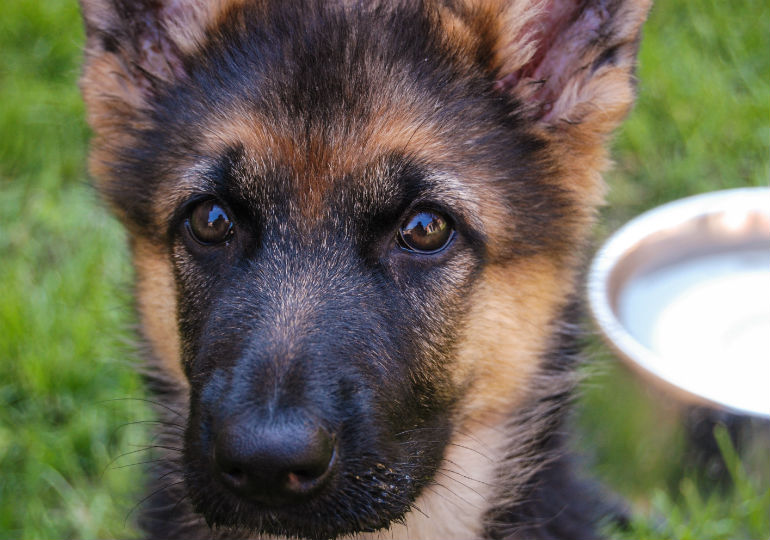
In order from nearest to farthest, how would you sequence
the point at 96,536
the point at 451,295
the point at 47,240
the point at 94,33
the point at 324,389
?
1. the point at 324,389
2. the point at 451,295
3. the point at 94,33
4. the point at 96,536
5. the point at 47,240

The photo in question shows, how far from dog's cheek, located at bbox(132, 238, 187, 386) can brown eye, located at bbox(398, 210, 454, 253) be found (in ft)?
2.81

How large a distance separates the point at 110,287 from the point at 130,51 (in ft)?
6.32

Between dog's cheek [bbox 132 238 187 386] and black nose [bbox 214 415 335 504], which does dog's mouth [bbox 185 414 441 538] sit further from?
dog's cheek [bbox 132 238 187 386]

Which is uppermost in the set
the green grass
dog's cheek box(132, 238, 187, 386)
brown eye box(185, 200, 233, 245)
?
brown eye box(185, 200, 233, 245)

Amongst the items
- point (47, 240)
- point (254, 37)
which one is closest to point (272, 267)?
point (254, 37)

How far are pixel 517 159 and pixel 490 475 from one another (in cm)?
116

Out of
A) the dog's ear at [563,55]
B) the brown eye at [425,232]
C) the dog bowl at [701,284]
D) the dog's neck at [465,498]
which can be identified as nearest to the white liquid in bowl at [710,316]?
the dog bowl at [701,284]

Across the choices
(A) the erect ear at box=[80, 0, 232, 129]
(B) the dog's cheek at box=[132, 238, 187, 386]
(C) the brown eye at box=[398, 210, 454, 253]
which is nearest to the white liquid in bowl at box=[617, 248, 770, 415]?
(C) the brown eye at box=[398, 210, 454, 253]

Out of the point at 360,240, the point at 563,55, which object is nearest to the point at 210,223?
the point at 360,240

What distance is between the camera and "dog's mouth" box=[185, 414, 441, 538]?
7.64 feet

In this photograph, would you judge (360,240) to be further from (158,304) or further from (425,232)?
(158,304)

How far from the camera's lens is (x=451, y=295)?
117 inches

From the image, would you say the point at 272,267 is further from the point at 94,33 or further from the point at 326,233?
the point at 94,33

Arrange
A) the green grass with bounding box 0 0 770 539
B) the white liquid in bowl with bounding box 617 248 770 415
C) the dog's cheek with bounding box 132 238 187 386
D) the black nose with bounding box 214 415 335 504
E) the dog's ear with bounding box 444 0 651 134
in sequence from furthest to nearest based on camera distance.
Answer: the white liquid in bowl with bounding box 617 248 770 415 → the green grass with bounding box 0 0 770 539 → the dog's cheek with bounding box 132 238 187 386 → the dog's ear with bounding box 444 0 651 134 → the black nose with bounding box 214 415 335 504
